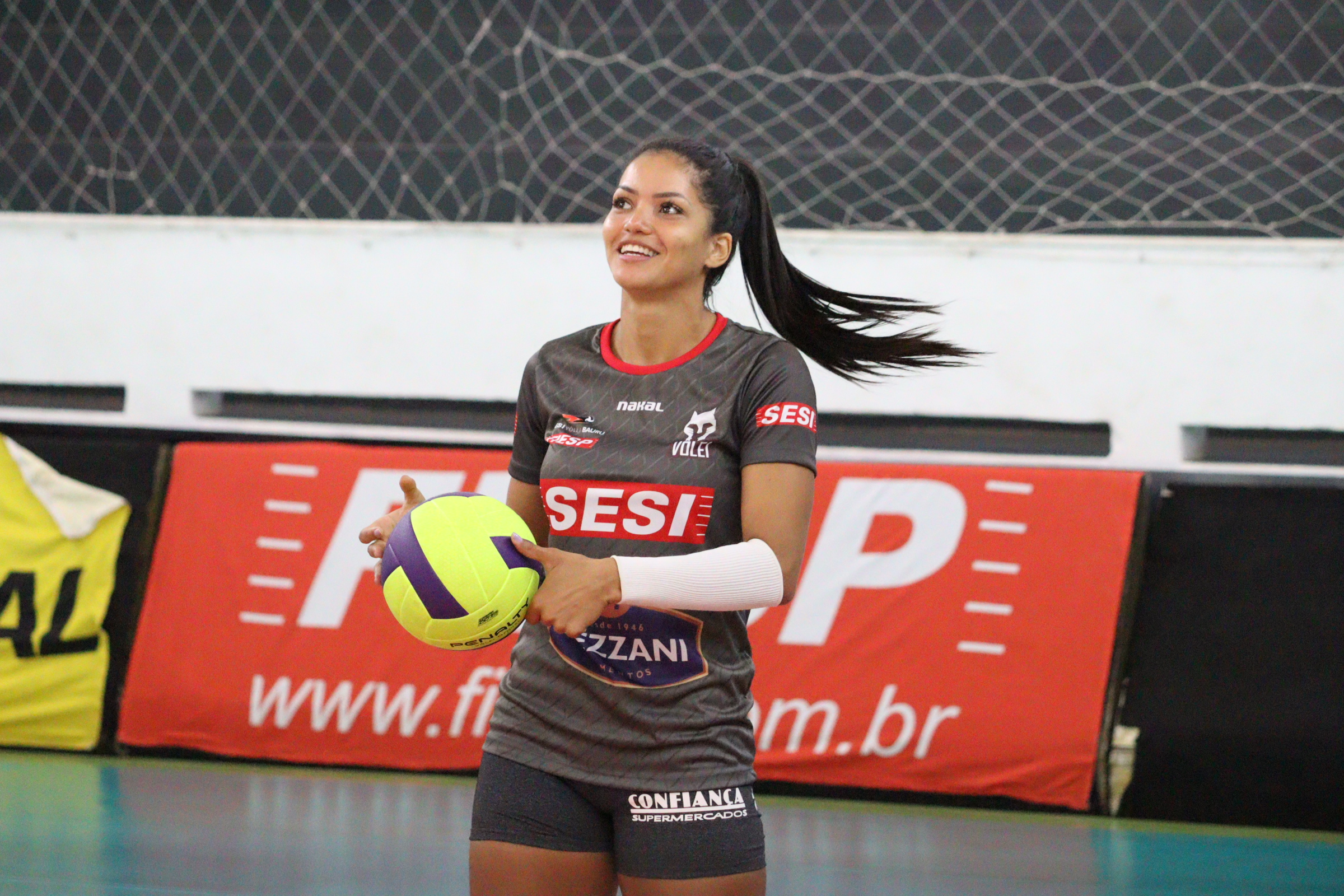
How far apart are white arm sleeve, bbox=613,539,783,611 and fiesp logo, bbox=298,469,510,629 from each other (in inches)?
152

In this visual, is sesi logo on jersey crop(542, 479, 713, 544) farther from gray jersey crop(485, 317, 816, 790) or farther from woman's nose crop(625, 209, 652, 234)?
woman's nose crop(625, 209, 652, 234)

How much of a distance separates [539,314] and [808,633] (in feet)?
6.25

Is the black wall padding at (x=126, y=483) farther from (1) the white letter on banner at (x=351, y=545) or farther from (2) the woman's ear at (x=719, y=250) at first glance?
(2) the woman's ear at (x=719, y=250)

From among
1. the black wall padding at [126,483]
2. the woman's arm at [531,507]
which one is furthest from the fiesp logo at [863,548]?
the woman's arm at [531,507]

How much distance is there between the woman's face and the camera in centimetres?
202

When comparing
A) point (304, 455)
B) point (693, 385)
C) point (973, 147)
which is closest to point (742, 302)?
point (973, 147)

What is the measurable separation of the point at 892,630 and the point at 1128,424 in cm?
139

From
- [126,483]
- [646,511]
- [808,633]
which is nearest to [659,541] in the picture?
[646,511]

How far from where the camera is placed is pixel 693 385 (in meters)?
1.99

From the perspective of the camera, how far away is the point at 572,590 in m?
1.74

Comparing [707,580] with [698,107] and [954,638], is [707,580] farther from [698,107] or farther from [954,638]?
[698,107]

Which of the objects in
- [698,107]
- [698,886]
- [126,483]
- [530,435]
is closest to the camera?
[698,886]

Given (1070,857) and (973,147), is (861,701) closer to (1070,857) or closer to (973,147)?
(1070,857)

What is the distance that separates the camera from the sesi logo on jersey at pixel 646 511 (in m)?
1.94
